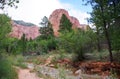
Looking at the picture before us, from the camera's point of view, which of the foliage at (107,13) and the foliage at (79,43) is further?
the foliage at (79,43)

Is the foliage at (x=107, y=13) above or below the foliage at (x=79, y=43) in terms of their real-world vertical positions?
above

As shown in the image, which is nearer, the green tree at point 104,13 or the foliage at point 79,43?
the green tree at point 104,13

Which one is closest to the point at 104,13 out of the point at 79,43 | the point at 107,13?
the point at 107,13

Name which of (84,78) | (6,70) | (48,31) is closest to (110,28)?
(84,78)

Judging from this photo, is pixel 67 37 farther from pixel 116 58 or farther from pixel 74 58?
pixel 116 58

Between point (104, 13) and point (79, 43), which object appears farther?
point (79, 43)

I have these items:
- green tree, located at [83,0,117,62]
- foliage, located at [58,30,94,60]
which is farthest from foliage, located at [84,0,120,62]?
foliage, located at [58,30,94,60]

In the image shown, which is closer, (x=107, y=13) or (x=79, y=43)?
(x=107, y=13)

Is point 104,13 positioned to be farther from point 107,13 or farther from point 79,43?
point 79,43

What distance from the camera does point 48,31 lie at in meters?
85.9

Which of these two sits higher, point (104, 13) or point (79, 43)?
point (104, 13)

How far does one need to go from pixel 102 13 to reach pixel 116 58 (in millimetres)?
5016

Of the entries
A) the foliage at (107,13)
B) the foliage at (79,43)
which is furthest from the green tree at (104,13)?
the foliage at (79,43)

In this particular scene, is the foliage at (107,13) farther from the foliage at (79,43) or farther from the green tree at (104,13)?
the foliage at (79,43)
